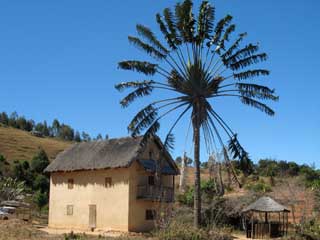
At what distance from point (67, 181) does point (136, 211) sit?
7.63 metres

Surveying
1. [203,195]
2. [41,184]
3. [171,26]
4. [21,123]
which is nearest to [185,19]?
[171,26]

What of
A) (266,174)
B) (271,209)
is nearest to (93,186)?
(271,209)

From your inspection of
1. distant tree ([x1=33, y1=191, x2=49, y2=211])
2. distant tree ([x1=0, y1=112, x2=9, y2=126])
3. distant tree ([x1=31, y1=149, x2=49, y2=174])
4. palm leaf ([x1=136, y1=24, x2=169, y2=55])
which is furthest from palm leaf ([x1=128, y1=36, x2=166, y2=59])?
distant tree ([x1=0, y1=112, x2=9, y2=126])

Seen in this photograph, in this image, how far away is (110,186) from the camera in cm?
3491

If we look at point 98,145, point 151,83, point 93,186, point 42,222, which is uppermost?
point 151,83

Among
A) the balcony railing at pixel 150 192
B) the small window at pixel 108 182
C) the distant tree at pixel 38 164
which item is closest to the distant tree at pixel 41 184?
the distant tree at pixel 38 164

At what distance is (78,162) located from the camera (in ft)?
123

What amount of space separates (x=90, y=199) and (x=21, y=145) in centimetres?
5110

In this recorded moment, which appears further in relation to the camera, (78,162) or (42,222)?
(42,222)

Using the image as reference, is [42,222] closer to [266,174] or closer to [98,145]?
[98,145]

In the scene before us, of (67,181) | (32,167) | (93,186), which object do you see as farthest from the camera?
(32,167)

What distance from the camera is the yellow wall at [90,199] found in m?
34.0

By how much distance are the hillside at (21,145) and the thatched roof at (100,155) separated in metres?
35.6

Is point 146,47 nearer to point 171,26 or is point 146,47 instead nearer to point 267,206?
point 171,26
